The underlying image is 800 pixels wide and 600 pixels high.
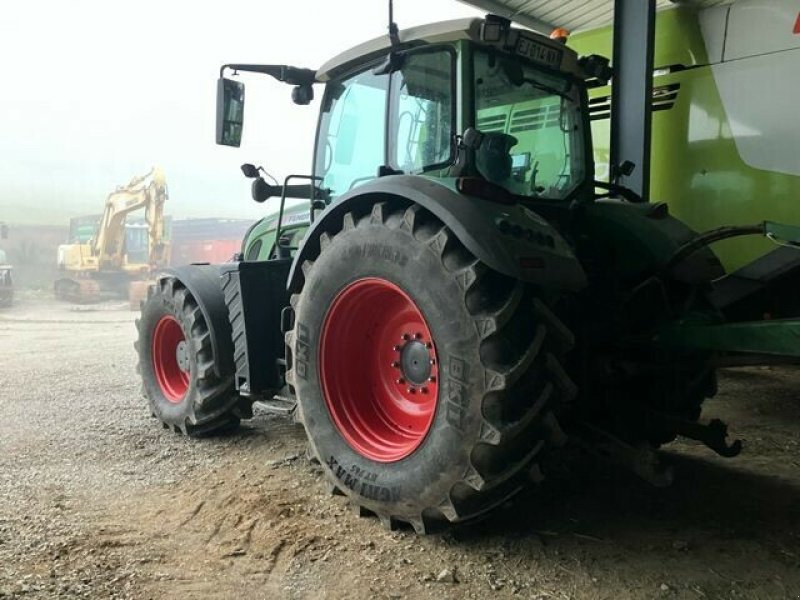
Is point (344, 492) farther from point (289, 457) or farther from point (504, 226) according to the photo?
point (504, 226)

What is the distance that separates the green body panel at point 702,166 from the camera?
464 centimetres

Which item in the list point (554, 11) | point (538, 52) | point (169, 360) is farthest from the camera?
point (554, 11)

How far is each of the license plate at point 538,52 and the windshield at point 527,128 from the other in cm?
6

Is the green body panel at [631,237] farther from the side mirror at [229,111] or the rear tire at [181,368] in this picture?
the rear tire at [181,368]

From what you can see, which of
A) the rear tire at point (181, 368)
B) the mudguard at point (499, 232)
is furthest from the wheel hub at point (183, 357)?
the mudguard at point (499, 232)

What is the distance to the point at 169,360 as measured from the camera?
4402mm

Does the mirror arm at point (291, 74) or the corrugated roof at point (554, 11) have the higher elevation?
the corrugated roof at point (554, 11)

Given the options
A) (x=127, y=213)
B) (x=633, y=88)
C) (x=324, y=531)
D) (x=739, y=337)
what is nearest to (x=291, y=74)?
(x=324, y=531)

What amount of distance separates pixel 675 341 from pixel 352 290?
4.34 feet

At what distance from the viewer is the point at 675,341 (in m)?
2.62

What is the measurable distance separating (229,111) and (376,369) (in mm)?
1637

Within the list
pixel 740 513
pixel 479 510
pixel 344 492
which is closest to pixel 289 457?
pixel 344 492

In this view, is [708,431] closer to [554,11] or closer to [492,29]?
[492,29]

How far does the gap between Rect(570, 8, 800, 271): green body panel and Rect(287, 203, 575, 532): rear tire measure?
312 centimetres
